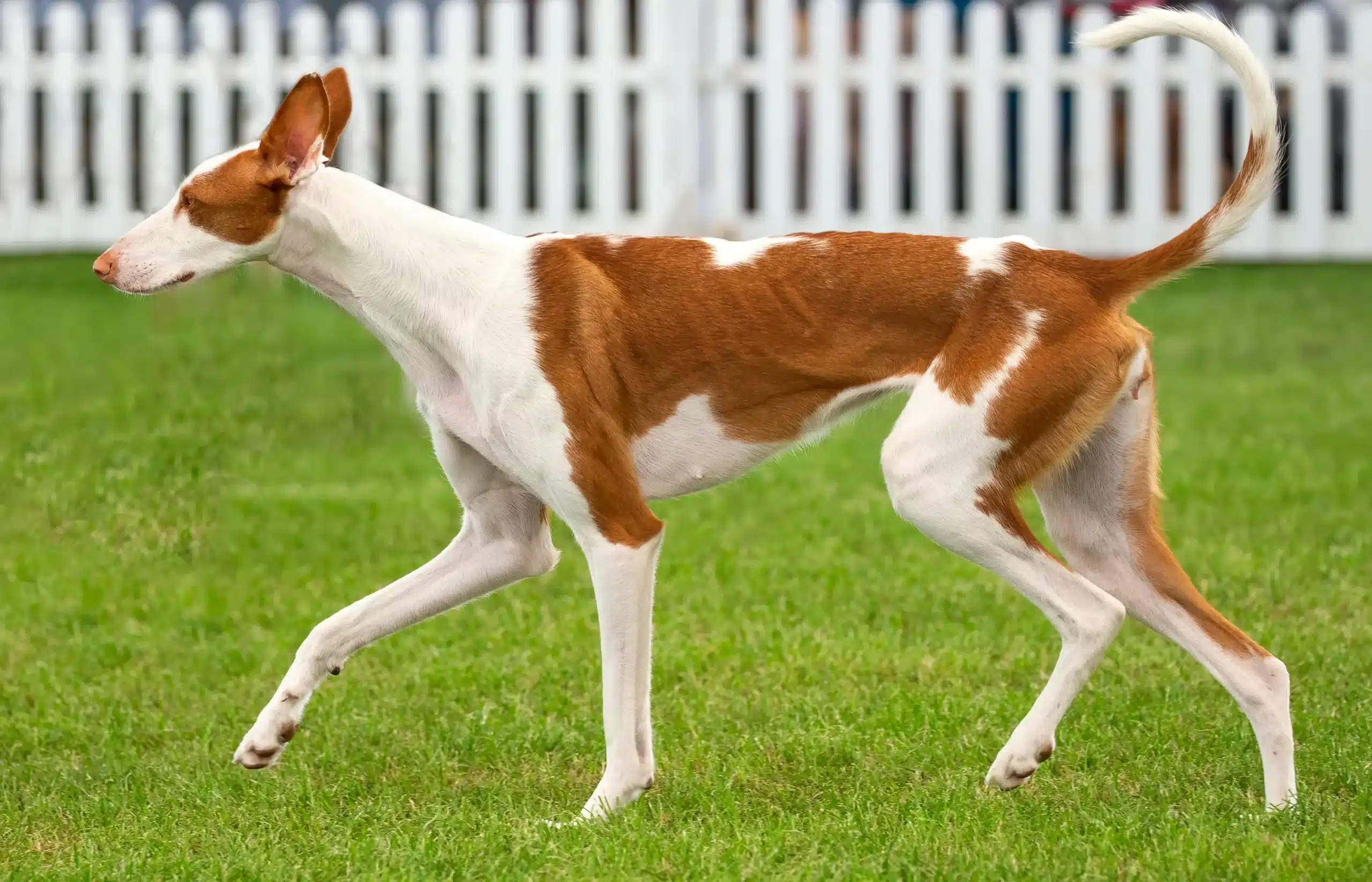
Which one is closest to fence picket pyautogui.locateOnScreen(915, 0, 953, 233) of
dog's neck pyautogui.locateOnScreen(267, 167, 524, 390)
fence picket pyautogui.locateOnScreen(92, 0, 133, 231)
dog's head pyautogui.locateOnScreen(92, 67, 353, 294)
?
fence picket pyautogui.locateOnScreen(92, 0, 133, 231)

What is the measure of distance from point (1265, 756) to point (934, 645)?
178 cm

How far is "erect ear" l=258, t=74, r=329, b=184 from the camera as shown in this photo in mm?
4188

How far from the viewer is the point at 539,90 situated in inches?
488

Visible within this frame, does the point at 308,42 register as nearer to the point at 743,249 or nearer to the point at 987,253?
the point at 743,249

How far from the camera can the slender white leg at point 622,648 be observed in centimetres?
418

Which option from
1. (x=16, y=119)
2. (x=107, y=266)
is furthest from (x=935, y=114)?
(x=107, y=266)

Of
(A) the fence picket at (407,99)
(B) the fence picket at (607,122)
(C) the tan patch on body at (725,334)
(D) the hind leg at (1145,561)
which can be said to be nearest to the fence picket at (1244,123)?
(B) the fence picket at (607,122)

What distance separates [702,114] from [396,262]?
8.11 metres

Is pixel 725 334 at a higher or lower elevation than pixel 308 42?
lower

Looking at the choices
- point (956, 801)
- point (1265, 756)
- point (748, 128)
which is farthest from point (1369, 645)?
point (748, 128)

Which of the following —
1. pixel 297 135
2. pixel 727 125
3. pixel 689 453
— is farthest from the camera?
pixel 727 125

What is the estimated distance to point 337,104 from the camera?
4.53 metres

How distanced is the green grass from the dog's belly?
27.3 inches

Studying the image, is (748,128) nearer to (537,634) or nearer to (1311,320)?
(1311,320)
